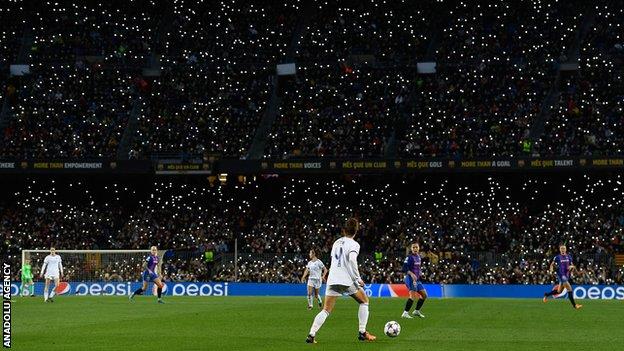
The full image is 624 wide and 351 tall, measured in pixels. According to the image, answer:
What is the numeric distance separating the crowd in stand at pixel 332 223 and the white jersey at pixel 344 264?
3332 centimetres

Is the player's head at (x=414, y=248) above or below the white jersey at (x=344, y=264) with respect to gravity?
below

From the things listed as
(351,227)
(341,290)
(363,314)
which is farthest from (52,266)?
(351,227)

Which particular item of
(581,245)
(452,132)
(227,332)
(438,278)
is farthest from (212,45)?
(227,332)

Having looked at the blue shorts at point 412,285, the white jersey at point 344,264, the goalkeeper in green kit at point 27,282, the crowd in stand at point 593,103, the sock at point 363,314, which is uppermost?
the crowd in stand at point 593,103

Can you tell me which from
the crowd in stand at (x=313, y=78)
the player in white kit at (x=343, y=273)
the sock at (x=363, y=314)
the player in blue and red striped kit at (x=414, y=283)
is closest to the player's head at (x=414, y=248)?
the player in blue and red striped kit at (x=414, y=283)

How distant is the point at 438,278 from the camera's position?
5247 cm

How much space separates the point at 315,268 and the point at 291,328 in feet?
48.9

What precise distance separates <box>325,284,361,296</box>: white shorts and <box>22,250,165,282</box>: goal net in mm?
34660

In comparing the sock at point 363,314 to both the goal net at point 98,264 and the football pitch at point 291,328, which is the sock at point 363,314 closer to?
the football pitch at point 291,328

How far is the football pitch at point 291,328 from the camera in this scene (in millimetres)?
19562

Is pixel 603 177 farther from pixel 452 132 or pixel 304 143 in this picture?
pixel 304 143

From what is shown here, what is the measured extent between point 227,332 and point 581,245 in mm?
34184

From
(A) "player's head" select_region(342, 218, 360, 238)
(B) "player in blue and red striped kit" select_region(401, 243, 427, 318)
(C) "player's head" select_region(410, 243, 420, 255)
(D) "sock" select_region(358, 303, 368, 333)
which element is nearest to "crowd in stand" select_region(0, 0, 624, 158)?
(C) "player's head" select_region(410, 243, 420, 255)

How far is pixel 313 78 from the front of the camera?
62625 millimetres
